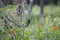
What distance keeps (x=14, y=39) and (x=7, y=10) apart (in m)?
0.37

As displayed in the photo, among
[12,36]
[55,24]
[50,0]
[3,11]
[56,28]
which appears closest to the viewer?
[3,11]

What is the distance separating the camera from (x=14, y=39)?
251cm

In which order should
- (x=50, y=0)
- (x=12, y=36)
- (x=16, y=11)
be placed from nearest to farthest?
1. (x=12, y=36)
2. (x=16, y=11)
3. (x=50, y=0)

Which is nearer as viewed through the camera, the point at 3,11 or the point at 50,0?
the point at 3,11

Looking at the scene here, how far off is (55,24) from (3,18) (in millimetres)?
1264

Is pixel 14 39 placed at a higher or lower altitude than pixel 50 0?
higher

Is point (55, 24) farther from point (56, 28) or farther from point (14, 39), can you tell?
point (14, 39)

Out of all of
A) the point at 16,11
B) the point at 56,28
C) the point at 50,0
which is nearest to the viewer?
the point at 16,11

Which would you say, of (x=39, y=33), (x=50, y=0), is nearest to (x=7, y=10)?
(x=39, y=33)

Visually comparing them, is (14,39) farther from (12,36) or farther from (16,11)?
(16,11)

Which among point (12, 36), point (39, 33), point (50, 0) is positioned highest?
point (12, 36)

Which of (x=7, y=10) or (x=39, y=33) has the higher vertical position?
(x=7, y=10)

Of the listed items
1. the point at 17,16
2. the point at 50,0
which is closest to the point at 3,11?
the point at 17,16

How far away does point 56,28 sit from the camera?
A: 10.3ft
